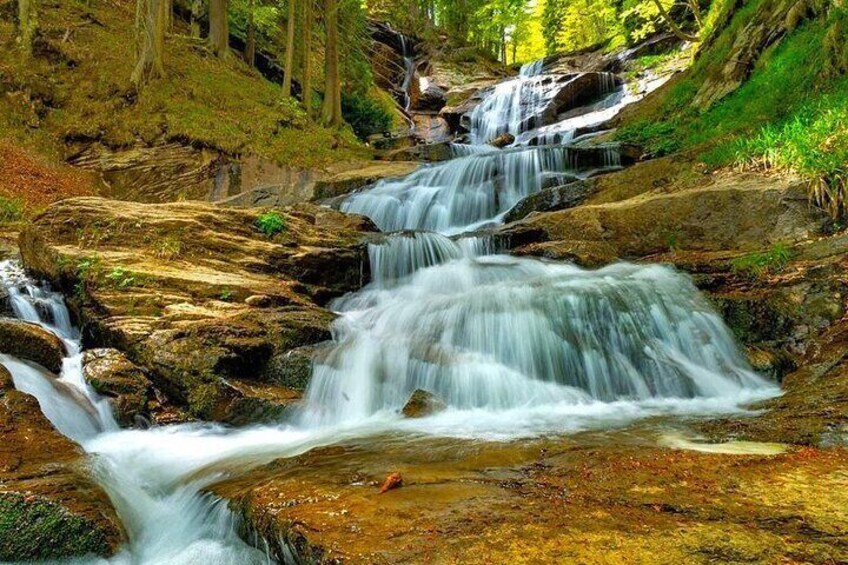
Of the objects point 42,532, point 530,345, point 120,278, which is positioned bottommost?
point 42,532

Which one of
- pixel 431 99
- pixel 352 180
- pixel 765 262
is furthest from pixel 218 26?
pixel 765 262

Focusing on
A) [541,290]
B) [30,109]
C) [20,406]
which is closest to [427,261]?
[541,290]

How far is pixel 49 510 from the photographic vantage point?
10.0 ft

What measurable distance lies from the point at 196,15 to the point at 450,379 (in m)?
20.1

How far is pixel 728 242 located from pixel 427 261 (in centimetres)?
461

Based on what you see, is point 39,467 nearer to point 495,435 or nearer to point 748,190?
point 495,435

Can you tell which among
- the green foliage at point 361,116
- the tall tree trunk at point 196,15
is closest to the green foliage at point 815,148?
the green foliage at point 361,116

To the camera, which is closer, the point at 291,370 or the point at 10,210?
the point at 291,370

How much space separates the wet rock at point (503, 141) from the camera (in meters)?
19.0

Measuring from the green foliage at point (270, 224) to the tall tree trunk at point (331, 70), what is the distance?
35.9ft

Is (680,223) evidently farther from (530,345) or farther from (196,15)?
(196,15)

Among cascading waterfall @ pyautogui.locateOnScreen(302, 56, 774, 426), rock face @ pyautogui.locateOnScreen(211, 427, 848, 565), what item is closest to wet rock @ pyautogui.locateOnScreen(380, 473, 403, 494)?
rock face @ pyautogui.locateOnScreen(211, 427, 848, 565)

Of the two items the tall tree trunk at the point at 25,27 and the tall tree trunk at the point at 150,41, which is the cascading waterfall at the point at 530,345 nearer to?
the tall tree trunk at the point at 150,41

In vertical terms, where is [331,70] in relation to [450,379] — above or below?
above
